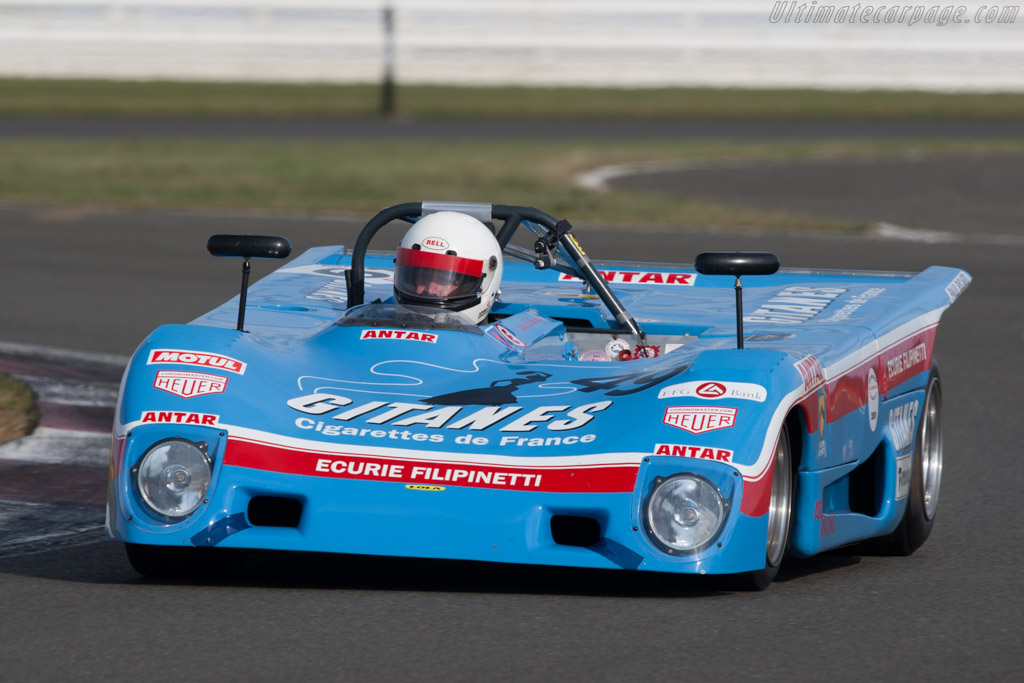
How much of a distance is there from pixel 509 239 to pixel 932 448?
178cm

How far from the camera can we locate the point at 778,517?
5.22 m

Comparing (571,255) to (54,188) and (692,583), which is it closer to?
(692,583)

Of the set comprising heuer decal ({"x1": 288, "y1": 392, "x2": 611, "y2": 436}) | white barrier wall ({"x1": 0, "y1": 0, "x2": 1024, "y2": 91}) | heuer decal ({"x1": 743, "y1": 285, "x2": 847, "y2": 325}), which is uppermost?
white barrier wall ({"x1": 0, "y1": 0, "x2": 1024, "y2": 91})

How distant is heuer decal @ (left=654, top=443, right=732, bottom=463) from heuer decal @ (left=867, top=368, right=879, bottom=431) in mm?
1124

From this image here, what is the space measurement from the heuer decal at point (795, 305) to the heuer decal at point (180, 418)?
2.33m

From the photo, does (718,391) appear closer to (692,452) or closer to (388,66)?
(692,452)

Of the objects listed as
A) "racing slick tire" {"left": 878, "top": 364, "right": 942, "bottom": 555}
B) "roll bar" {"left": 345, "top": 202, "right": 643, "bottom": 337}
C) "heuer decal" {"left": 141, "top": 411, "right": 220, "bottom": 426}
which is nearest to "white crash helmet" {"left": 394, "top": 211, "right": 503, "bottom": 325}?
"roll bar" {"left": 345, "top": 202, "right": 643, "bottom": 337}

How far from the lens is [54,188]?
19.0m

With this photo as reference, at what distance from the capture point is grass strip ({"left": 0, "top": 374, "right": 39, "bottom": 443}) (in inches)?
304

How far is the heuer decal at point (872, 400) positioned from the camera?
587 cm

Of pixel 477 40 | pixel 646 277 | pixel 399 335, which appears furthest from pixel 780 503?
pixel 477 40

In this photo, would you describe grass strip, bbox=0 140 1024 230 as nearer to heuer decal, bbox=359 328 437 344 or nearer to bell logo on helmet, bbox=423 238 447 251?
bell logo on helmet, bbox=423 238 447 251

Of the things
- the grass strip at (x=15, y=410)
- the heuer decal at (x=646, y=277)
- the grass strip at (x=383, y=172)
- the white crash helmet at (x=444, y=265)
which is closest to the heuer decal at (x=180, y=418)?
the white crash helmet at (x=444, y=265)

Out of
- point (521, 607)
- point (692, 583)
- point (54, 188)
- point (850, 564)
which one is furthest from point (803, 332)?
point (54, 188)
